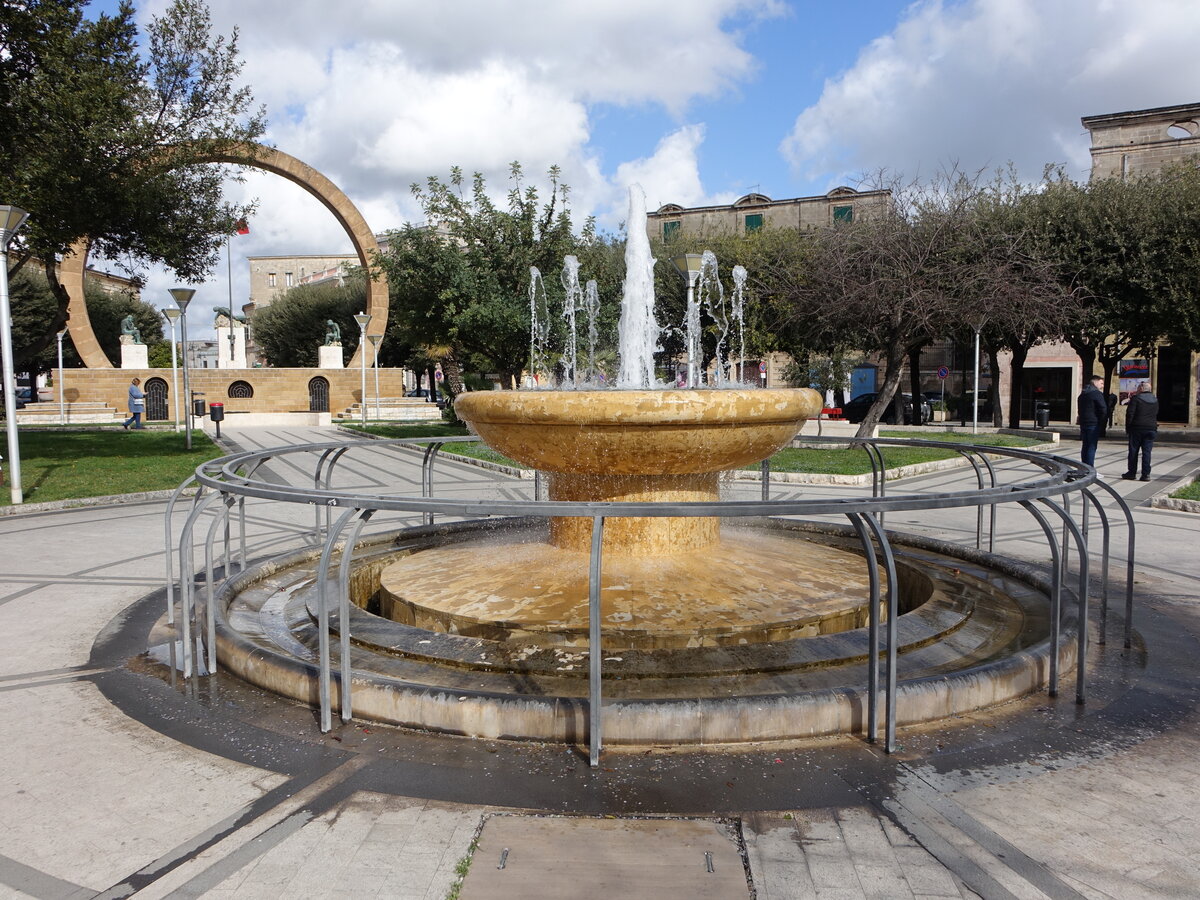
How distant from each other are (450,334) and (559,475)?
1844cm

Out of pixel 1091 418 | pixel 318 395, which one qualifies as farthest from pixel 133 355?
pixel 1091 418

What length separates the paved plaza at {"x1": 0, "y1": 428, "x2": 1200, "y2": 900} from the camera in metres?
2.65

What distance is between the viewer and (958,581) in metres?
6.27

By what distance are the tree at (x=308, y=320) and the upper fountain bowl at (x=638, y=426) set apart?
2030 inches

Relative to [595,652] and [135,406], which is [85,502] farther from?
[135,406]

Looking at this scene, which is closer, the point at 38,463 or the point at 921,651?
the point at 921,651

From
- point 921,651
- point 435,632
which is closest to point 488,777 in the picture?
point 435,632

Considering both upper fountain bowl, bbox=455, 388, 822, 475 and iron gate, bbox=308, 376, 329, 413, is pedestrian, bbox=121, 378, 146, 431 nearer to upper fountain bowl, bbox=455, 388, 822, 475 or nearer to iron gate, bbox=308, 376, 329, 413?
iron gate, bbox=308, 376, 329, 413

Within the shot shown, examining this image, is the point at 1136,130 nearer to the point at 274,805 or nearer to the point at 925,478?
the point at 925,478

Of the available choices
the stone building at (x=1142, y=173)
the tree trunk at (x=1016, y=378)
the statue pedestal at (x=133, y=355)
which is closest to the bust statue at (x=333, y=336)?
the statue pedestal at (x=133, y=355)

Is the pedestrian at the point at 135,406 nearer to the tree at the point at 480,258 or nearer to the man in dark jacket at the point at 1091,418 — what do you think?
the tree at the point at 480,258

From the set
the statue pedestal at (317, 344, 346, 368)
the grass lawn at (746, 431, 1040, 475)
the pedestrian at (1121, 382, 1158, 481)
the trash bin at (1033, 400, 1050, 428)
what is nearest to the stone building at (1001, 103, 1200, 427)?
the trash bin at (1033, 400, 1050, 428)

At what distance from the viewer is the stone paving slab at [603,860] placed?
2.58 metres

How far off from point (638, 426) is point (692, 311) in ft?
75.6
